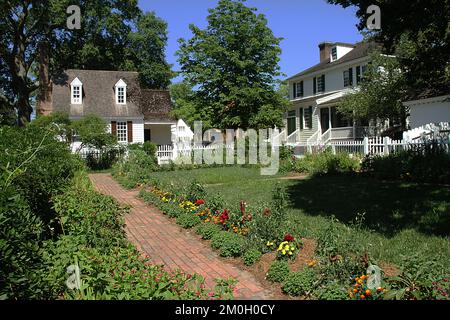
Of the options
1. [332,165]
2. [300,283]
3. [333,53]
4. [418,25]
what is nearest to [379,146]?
[332,165]

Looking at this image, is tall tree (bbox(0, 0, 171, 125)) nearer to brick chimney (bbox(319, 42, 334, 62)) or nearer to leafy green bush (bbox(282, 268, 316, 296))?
brick chimney (bbox(319, 42, 334, 62))

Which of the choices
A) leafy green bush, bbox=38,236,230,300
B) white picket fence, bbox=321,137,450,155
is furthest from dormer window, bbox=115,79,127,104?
leafy green bush, bbox=38,236,230,300

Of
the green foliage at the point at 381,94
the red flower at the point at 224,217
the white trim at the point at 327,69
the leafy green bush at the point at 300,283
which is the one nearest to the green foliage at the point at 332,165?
the green foliage at the point at 381,94

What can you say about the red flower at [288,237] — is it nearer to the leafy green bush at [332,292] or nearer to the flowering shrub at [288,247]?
the flowering shrub at [288,247]

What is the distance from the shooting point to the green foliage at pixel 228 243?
231 inches

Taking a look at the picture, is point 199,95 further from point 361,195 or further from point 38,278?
point 38,278

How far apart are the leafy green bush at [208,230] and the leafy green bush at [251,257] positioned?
132cm

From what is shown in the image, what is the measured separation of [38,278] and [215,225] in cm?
396

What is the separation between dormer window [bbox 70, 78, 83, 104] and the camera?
108 feet

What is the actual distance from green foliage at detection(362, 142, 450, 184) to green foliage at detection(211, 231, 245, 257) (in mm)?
7244

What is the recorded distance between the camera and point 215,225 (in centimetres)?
726

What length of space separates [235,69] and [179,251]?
23.5 metres

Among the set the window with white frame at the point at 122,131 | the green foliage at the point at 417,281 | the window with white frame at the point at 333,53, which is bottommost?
the green foliage at the point at 417,281
